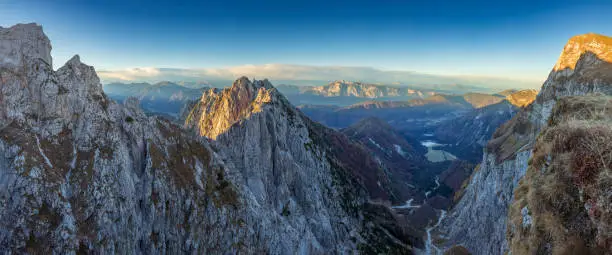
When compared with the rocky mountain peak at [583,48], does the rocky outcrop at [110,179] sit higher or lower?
lower

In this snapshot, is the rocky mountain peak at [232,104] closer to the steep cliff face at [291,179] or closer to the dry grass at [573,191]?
the steep cliff face at [291,179]

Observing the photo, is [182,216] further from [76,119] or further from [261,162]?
[261,162]

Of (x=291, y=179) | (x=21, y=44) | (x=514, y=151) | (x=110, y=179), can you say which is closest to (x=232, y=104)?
(x=291, y=179)

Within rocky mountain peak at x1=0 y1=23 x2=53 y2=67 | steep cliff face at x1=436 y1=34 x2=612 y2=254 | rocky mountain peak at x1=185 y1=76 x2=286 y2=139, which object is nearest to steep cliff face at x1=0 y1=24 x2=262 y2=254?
→ rocky mountain peak at x1=0 y1=23 x2=53 y2=67

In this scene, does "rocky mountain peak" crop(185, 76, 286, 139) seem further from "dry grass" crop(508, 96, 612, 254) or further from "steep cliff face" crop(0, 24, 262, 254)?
"dry grass" crop(508, 96, 612, 254)

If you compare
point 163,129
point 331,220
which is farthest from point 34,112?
point 331,220

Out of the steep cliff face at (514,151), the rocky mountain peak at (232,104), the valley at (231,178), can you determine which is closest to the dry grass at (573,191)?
the valley at (231,178)

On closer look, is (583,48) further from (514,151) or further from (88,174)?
(88,174)
